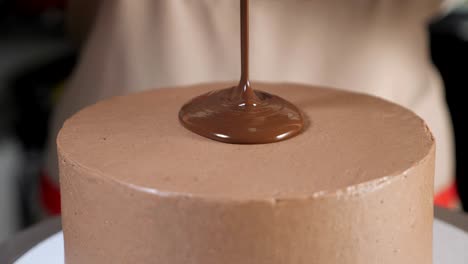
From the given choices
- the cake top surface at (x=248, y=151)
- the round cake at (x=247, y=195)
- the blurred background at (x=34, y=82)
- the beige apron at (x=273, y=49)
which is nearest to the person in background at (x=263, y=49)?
the beige apron at (x=273, y=49)

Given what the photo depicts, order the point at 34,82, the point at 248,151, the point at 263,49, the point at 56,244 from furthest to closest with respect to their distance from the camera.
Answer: the point at 34,82 < the point at 263,49 < the point at 56,244 < the point at 248,151

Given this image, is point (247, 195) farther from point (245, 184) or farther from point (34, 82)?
point (34, 82)

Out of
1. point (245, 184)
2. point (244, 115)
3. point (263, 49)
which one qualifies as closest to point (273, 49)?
point (263, 49)

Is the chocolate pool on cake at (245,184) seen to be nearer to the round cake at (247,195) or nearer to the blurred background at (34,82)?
the round cake at (247,195)

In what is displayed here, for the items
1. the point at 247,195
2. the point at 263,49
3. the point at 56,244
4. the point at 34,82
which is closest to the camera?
the point at 247,195

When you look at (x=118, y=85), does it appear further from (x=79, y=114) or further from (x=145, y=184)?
(x=145, y=184)

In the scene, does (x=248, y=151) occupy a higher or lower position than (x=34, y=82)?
higher
